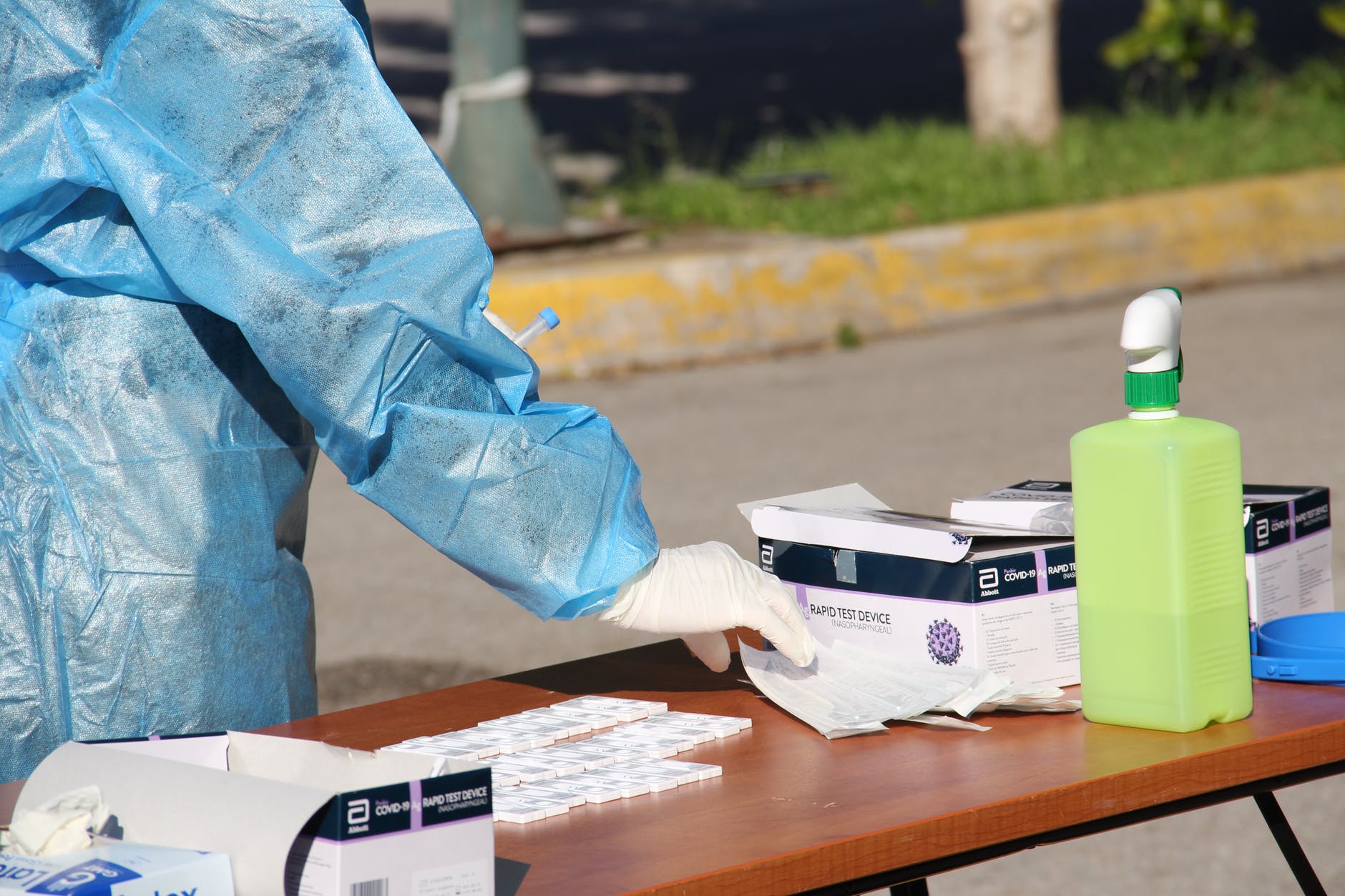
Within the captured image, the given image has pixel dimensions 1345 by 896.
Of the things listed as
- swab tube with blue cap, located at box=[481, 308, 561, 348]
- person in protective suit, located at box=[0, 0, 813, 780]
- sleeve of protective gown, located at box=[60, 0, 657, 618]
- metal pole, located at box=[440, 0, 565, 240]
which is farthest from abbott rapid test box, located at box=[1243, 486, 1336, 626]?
metal pole, located at box=[440, 0, 565, 240]

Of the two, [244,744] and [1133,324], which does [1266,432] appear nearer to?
[1133,324]

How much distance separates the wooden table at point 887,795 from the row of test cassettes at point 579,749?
1cm

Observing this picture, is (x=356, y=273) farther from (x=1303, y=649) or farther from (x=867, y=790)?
(x=1303, y=649)

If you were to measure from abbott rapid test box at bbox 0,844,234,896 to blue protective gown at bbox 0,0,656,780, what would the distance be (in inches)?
18.1

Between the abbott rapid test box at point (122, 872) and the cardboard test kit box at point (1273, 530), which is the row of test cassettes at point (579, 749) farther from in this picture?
the cardboard test kit box at point (1273, 530)

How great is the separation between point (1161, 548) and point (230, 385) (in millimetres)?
886

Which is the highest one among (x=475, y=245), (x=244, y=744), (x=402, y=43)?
(x=402, y=43)

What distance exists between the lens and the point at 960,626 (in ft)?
5.03

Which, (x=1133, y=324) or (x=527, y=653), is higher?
(x=1133, y=324)

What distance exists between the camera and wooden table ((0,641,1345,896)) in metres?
1.18

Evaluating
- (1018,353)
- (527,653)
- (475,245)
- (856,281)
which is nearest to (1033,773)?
(475,245)

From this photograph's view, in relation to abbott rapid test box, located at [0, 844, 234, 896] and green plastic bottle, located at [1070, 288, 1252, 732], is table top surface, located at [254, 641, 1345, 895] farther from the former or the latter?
abbott rapid test box, located at [0, 844, 234, 896]

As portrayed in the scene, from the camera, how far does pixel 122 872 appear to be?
3.34 feet

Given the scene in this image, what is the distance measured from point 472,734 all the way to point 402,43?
17575mm
